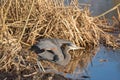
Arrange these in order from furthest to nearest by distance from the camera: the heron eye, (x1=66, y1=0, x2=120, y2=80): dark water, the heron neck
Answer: the heron eye < the heron neck < (x1=66, y1=0, x2=120, y2=80): dark water

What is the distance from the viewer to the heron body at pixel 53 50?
6164mm

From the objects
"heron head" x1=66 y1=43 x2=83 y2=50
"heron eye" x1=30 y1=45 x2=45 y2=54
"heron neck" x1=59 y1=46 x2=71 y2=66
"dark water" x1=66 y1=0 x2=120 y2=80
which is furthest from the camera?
"heron head" x1=66 y1=43 x2=83 y2=50

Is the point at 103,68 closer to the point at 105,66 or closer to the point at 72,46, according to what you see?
the point at 105,66

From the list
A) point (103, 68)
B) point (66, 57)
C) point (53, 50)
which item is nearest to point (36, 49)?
point (53, 50)

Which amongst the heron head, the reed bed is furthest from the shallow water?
the heron head

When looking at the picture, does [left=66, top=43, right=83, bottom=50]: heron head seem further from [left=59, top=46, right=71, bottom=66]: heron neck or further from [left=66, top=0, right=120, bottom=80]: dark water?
[left=66, top=0, right=120, bottom=80]: dark water

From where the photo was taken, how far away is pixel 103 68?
241 inches

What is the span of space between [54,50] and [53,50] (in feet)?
0.04

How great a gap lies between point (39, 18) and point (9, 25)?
425 millimetres

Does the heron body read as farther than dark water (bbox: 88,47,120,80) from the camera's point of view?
Yes

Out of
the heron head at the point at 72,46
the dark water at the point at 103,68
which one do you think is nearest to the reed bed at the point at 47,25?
the heron head at the point at 72,46

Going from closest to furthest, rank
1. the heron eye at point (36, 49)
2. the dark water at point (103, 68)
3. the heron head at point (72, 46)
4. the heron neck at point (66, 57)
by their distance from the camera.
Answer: the dark water at point (103, 68) → the heron neck at point (66, 57) → the heron eye at point (36, 49) → the heron head at point (72, 46)

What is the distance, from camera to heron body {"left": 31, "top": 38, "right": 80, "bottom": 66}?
616 centimetres

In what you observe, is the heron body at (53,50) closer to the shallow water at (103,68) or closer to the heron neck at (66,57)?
the heron neck at (66,57)
